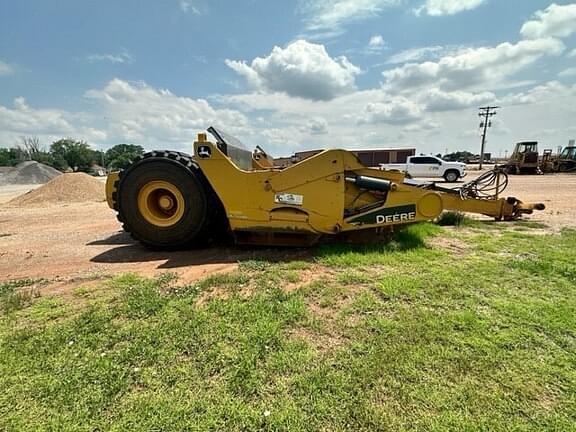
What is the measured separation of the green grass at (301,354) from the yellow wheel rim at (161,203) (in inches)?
49.0

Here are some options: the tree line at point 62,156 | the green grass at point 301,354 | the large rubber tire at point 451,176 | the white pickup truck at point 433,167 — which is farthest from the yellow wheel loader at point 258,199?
the tree line at point 62,156

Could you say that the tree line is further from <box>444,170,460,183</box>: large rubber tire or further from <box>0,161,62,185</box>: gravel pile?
<box>444,170,460,183</box>: large rubber tire

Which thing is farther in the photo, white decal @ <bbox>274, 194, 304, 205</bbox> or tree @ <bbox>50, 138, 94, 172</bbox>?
tree @ <bbox>50, 138, 94, 172</bbox>

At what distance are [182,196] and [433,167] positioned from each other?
20041mm

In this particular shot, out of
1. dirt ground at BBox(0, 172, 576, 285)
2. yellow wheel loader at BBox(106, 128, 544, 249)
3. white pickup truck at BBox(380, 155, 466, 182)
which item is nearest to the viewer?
dirt ground at BBox(0, 172, 576, 285)

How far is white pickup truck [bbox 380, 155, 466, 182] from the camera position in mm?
19875

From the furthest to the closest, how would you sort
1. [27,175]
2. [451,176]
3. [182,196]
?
[27,175], [451,176], [182,196]

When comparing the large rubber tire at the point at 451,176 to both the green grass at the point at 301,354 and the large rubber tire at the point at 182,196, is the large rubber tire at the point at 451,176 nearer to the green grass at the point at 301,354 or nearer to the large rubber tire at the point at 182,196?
the green grass at the point at 301,354

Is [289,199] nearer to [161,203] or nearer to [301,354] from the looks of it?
[161,203]

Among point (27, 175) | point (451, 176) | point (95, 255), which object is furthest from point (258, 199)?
point (27, 175)

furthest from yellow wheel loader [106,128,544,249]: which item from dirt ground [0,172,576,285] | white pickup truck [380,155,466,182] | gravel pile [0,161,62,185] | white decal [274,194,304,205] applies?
gravel pile [0,161,62,185]

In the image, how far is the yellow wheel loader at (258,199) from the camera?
13.1 ft

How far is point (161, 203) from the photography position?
175 inches

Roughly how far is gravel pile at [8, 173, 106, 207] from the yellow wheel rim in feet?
32.0
